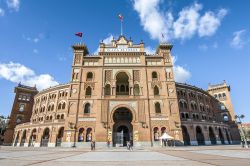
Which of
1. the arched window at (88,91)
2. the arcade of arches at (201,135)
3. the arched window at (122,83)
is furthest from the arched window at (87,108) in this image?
the arcade of arches at (201,135)

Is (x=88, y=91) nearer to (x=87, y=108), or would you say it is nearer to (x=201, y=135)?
(x=87, y=108)

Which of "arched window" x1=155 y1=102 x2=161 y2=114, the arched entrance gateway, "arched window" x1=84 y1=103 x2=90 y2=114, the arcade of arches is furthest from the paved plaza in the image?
the arcade of arches

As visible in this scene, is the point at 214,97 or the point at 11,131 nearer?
the point at 11,131

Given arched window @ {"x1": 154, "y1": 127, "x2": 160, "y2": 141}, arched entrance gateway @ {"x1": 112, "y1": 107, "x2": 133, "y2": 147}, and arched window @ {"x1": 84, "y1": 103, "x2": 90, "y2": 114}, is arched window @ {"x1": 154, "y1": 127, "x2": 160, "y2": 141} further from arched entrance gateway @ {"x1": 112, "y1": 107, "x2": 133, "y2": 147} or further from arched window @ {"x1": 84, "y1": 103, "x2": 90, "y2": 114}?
arched window @ {"x1": 84, "y1": 103, "x2": 90, "y2": 114}

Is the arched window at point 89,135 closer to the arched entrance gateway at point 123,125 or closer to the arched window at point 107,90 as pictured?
the arched entrance gateway at point 123,125

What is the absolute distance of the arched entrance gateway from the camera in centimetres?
3219

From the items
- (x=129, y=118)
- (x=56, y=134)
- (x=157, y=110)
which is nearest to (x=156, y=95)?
(x=157, y=110)

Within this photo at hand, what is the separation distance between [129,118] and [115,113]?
3165 millimetres

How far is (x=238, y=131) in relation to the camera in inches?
1980

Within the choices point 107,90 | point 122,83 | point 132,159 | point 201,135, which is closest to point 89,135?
point 107,90

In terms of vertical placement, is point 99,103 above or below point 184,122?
above

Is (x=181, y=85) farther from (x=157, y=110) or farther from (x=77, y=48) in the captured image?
(x=77, y=48)

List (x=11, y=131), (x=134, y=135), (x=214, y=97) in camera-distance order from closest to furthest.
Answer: (x=134, y=135) → (x=11, y=131) → (x=214, y=97)

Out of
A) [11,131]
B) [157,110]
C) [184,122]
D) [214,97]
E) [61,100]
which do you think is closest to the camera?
[157,110]
